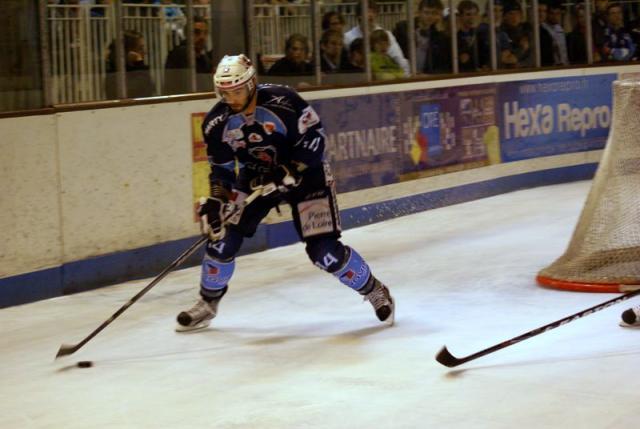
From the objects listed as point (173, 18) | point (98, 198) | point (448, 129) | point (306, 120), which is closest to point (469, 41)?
point (448, 129)

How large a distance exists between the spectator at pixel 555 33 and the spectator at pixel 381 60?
253cm

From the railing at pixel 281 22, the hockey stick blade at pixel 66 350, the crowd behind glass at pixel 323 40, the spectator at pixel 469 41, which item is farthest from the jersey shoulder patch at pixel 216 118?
the spectator at pixel 469 41

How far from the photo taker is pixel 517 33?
11625mm

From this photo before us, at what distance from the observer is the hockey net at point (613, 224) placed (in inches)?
252

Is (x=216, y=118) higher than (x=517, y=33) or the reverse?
the reverse

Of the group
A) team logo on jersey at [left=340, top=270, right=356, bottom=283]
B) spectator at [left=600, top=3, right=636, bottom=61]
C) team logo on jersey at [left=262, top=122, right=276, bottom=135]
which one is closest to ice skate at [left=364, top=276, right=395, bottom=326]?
team logo on jersey at [left=340, top=270, right=356, bottom=283]

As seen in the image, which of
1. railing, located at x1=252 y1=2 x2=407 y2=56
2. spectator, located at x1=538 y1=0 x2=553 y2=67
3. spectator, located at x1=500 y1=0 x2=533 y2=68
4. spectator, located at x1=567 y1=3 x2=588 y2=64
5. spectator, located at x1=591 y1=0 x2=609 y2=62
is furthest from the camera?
spectator, located at x1=591 y1=0 x2=609 y2=62

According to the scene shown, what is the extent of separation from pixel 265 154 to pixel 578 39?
7.25 metres

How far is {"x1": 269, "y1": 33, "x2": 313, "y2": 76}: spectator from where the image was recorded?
28.9 feet

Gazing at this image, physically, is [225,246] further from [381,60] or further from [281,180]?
[381,60]

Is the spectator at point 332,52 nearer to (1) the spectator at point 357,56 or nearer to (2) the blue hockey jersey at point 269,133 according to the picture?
(1) the spectator at point 357,56

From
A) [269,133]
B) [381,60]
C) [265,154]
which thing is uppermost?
[381,60]

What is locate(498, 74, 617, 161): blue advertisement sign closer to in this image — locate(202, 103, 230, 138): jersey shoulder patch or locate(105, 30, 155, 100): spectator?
locate(105, 30, 155, 100): spectator

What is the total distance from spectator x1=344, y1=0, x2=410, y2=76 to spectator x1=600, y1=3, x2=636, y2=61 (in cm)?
319
